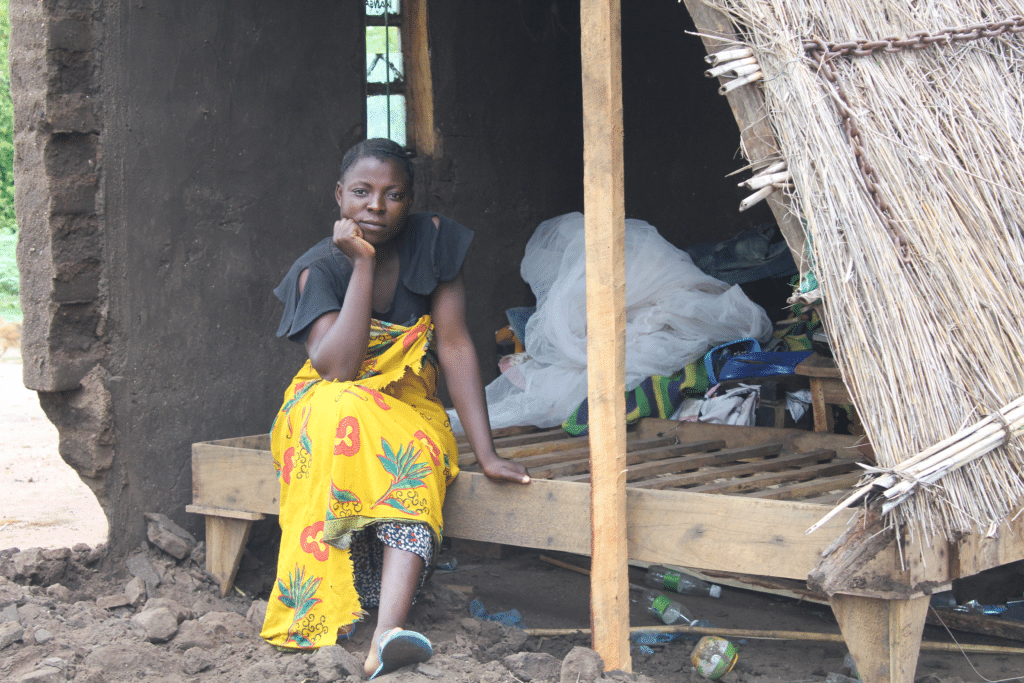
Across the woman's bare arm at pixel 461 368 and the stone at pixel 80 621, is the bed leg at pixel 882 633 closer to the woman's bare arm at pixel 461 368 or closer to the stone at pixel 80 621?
the woman's bare arm at pixel 461 368

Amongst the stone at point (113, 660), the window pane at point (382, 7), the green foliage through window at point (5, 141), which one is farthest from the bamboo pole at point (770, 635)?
Result: the green foliage through window at point (5, 141)

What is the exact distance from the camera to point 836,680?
280cm

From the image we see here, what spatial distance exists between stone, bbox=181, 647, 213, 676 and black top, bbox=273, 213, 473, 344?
3.07 feet

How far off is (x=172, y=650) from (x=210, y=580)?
595mm

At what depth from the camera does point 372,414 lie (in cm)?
275

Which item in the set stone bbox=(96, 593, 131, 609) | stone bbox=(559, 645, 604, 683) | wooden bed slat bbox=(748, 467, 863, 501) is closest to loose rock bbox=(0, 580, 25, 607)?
stone bbox=(96, 593, 131, 609)

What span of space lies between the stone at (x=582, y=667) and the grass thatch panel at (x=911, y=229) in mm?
821

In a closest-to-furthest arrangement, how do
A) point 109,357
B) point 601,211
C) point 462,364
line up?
1. point 601,211
2. point 462,364
3. point 109,357

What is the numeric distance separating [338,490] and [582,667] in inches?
31.9

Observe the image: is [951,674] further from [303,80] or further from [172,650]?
[303,80]

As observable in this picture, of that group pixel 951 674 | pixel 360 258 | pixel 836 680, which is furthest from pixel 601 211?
pixel 951 674

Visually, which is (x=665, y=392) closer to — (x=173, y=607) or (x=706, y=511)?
(x=706, y=511)

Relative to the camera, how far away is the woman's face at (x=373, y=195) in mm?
2949

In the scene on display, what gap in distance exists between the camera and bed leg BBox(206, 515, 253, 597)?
3441mm
